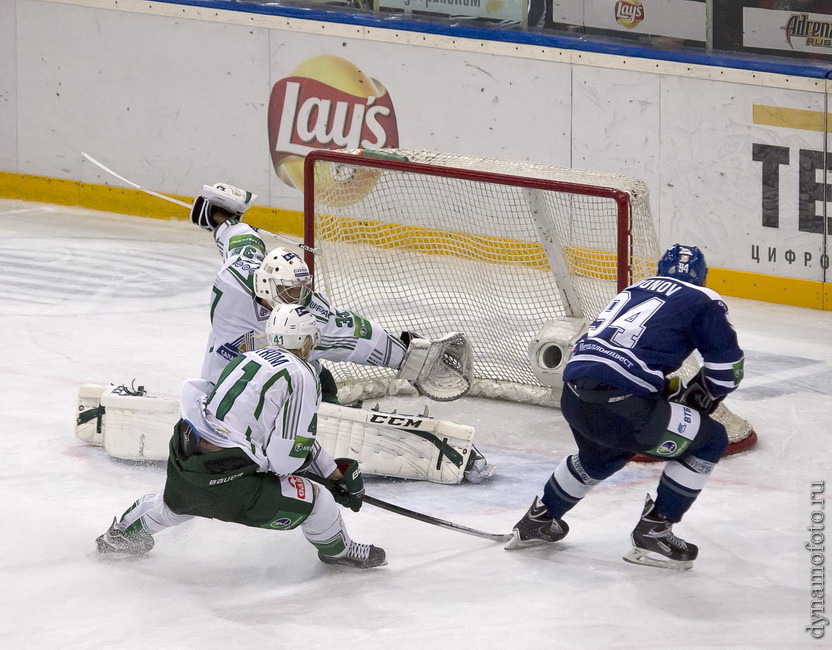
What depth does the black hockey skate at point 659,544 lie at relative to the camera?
4.40 m

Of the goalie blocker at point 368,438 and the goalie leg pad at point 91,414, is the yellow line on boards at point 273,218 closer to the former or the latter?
the goalie blocker at point 368,438

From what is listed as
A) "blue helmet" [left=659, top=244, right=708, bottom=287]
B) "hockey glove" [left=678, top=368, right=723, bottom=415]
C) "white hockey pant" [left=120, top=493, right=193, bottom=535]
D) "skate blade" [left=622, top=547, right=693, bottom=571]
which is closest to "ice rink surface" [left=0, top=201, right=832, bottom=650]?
"skate blade" [left=622, top=547, right=693, bottom=571]

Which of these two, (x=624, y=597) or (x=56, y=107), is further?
(x=56, y=107)

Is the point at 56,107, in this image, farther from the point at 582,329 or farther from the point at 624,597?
the point at 624,597

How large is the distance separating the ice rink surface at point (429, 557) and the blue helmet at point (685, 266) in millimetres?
862

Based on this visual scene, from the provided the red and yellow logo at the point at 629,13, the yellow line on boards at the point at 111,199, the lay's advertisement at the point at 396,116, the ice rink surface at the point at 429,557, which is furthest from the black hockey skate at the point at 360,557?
the yellow line on boards at the point at 111,199

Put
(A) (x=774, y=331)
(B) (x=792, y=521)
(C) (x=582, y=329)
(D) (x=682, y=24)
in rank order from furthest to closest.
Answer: (D) (x=682, y=24) → (A) (x=774, y=331) → (C) (x=582, y=329) → (B) (x=792, y=521)

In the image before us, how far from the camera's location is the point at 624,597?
4.20m

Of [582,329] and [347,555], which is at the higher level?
[582,329]

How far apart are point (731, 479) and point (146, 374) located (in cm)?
257

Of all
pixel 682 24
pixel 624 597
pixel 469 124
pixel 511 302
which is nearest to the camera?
pixel 624 597

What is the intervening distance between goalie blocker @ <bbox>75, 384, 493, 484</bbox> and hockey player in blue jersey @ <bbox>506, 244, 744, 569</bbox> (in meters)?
0.84

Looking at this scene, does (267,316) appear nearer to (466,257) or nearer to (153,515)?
(153,515)

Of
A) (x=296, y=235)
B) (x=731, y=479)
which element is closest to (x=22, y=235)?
(x=296, y=235)
